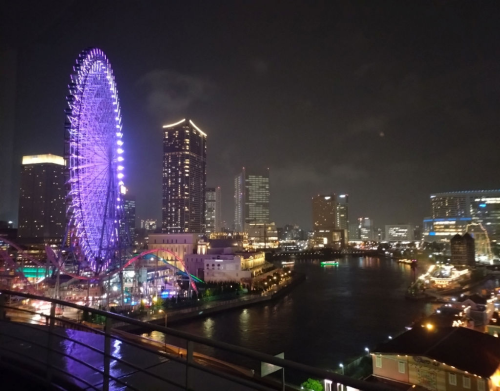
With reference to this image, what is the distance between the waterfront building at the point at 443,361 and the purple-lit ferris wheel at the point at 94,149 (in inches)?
340

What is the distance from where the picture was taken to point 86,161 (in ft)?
35.1

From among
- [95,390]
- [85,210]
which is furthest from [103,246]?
[95,390]

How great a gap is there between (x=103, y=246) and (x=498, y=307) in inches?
554

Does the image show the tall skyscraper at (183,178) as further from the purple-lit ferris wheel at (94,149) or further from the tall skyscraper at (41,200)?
the purple-lit ferris wheel at (94,149)

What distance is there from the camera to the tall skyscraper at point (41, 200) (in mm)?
39500

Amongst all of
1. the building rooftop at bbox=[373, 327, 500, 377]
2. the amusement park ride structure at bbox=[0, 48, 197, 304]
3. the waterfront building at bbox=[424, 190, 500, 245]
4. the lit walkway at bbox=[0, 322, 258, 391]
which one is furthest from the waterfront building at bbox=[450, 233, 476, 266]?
the lit walkway at bbox=[0, 322, 258, 391]

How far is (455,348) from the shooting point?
18.9 ft

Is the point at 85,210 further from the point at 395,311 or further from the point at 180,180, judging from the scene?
the point at 180,180

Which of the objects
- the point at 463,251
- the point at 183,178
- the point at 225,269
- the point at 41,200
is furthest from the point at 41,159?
the point at 463,251

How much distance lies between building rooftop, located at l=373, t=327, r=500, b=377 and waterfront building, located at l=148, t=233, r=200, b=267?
18.6 m

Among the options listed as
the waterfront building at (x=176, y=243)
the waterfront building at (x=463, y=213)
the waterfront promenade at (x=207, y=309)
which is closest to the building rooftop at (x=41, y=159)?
the waterfront building at (x=176, y=243)

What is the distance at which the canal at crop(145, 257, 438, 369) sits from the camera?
9344mm

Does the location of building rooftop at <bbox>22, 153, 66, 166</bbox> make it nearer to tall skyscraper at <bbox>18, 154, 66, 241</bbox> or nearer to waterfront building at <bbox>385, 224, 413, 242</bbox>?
tall skyscraper at <bbox>18, 154, 66, 241</bbox>

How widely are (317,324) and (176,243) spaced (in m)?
14.4
